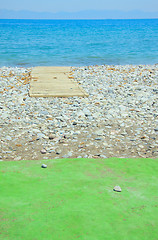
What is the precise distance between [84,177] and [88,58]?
17.6 m

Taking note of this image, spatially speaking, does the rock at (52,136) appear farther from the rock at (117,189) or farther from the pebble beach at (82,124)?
the rock at (117,189)

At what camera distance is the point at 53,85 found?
9.70 metres

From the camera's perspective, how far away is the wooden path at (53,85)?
846 cm

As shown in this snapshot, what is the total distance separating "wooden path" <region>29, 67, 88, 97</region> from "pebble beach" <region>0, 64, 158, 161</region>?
29 centimetres

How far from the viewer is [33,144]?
5250 mm

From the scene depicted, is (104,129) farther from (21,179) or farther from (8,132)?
(21,179)

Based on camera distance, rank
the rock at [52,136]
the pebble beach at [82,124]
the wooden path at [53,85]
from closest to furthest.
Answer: the pebble beach at [82,124]
the rock at [52,136]
the wooden path at [53,85]

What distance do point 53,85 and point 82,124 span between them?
13.0ft

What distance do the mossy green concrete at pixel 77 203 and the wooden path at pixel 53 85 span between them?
15.3 ft

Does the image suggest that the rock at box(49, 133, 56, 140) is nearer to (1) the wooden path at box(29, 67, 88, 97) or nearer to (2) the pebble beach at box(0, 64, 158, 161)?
(2) the pebble beach at box(0, 64, 158, 161)

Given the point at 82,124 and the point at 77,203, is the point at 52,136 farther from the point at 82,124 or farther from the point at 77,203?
the point at 77,203

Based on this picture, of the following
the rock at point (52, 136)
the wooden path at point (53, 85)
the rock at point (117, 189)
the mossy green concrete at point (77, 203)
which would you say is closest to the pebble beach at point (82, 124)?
the rock at point (52, 136)

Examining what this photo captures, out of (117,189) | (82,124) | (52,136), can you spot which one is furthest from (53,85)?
(117,189)

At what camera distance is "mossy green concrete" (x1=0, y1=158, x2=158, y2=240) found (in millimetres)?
2361
